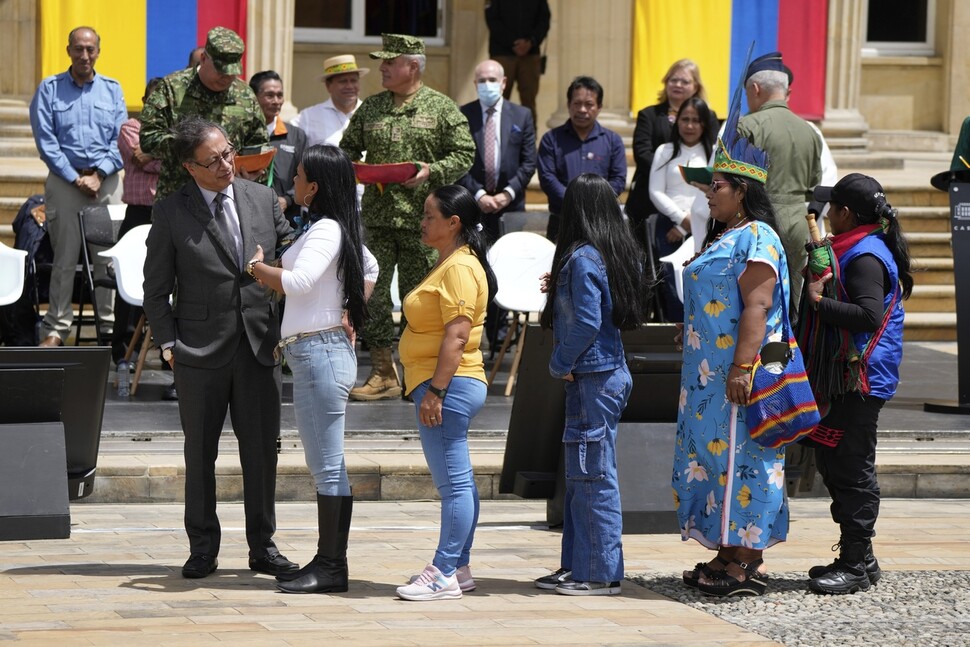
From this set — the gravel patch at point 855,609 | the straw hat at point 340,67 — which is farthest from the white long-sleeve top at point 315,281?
the straw hat at point 340,67

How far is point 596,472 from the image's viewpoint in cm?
670

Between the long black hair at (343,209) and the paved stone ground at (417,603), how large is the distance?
45.0 inches

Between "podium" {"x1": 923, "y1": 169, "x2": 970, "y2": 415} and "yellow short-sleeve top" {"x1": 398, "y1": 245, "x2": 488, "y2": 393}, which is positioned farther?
"podium" {"x1": 923, "y1": 169, "x2": 970, "y2": 415}

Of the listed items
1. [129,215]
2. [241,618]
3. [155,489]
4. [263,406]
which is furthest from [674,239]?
[241,618]

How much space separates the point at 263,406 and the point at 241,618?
3.39 ft

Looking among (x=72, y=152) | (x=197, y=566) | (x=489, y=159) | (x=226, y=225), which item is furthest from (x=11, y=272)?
→ (x=197, y=566)

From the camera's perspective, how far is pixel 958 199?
35.3ft

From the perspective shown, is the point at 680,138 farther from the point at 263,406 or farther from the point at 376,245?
the point at 263,406

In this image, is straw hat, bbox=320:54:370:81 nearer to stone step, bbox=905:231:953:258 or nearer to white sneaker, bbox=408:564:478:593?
stone step, bbox=905:231:953:258

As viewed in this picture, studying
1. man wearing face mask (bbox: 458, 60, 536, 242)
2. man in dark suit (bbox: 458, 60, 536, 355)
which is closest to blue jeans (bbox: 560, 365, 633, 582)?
man in dark suit (bbox: 458, 60, 536, 355)

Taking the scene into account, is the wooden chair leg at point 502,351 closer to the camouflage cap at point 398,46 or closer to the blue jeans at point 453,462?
the camouflage cap at point 398,46

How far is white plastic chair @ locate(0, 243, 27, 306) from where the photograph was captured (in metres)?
10.7

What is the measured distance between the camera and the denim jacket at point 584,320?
6.59 metres

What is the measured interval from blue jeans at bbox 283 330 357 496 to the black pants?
1.94 m
